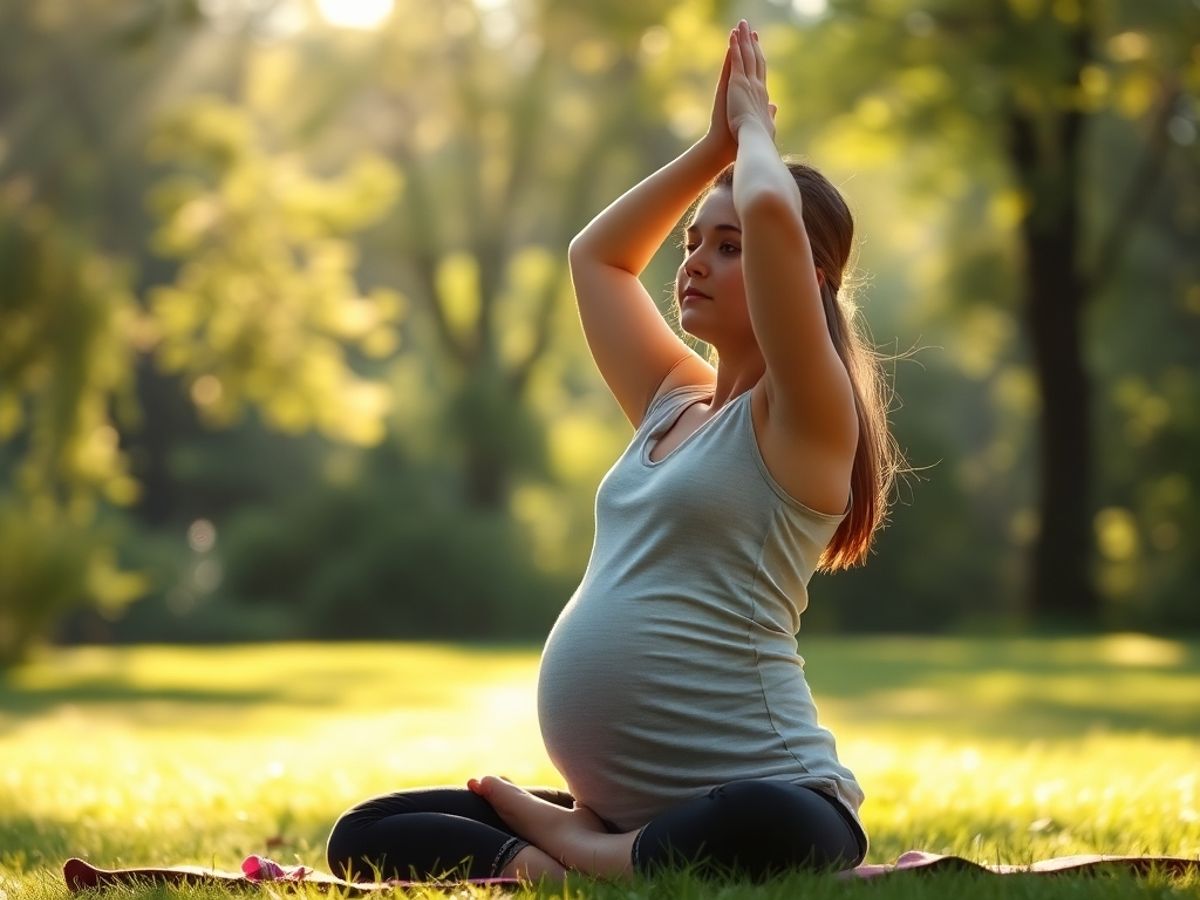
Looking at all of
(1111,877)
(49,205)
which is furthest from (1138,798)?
(49,205)

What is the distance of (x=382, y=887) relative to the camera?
304 centimetres

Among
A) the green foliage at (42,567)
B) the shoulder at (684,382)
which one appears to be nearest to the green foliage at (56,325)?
the green foliage at (42,567)

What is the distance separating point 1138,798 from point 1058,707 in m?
5.83

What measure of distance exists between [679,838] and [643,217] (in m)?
1.35

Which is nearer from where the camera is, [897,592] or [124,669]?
[124,669]

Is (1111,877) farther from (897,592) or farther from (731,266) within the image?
(897,592)

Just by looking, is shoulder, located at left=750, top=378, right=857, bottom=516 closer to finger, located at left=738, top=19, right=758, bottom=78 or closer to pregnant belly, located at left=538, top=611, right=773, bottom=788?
pregnant belly, located at left=538, top=611, right=773, bottom=788

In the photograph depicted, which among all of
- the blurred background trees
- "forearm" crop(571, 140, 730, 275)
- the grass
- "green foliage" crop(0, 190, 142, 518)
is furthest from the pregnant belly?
"green foliage" crop(0, 190, 142, 518)

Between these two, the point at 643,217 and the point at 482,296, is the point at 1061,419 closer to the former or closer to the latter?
the point at 482,296

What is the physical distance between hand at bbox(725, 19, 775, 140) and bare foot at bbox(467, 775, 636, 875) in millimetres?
1388

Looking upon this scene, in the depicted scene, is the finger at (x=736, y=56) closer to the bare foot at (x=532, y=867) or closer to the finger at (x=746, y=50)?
the finger at (x=746, y=50)

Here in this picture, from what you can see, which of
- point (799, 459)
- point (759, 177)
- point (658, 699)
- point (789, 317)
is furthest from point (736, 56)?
point (658, 699)

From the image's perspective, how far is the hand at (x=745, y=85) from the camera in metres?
3.26

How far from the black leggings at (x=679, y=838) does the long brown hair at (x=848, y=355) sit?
51 cm
